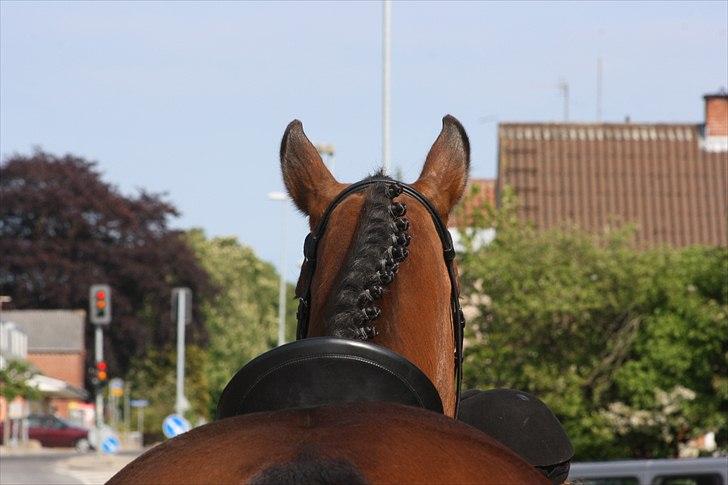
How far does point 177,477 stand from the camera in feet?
9.27

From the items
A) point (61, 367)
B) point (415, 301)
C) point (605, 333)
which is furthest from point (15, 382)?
point (415, 301)

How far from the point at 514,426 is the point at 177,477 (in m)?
1.75

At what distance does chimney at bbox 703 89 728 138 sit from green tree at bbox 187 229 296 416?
95.2ft

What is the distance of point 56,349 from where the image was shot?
294ft

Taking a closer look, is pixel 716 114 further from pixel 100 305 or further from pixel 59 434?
pixel 59 434

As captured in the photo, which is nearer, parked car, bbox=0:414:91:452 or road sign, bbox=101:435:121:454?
road sign, bbox=101:435:121:454

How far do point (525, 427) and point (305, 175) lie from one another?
97cm

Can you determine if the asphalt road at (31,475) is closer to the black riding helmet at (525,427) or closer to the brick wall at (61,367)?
the black riding helmet at (525,427)

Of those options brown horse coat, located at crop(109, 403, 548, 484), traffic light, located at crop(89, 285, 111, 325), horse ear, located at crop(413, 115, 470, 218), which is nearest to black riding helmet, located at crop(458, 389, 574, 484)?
horse ear, located at crop(413, 115, 470, 218)

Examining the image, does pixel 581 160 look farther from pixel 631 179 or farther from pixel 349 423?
pixel 349 423

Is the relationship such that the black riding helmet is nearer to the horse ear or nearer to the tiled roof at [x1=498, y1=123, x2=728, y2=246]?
the horse ear

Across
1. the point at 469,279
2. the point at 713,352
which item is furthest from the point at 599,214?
the point at 713,352

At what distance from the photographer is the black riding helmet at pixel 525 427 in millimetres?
4375

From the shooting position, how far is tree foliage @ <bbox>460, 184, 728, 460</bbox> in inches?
968
